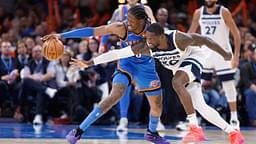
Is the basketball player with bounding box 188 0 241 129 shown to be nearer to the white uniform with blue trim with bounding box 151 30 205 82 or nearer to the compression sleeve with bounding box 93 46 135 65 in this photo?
the white uniform with blue trim with bounding box 151 30 205 82

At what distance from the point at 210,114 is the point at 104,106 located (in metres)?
1.27

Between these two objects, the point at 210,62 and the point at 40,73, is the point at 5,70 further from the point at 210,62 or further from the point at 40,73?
the point at 210,62

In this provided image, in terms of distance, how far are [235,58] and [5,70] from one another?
14.5 feet

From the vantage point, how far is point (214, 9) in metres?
10.3

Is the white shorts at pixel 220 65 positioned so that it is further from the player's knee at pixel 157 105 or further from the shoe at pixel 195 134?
the player's knee at pixel 157 105

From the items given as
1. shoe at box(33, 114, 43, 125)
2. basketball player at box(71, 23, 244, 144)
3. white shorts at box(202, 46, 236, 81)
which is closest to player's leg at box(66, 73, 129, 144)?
basketball player at box(71, 23, 244, 144)

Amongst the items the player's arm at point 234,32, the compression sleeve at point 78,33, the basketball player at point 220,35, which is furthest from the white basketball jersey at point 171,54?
the basketball player at point 220,35

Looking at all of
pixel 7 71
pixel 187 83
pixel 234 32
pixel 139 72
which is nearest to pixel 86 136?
pixel 139 72

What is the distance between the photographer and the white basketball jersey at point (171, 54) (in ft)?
25.5

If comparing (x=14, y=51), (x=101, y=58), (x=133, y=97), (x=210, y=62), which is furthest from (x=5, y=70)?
(x=101, y=58)

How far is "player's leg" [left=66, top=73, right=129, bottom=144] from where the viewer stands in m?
7.58

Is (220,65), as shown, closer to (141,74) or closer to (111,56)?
(141,74)

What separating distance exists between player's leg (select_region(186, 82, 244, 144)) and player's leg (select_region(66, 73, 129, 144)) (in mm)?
922

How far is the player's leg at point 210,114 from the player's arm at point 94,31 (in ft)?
3.94
